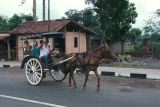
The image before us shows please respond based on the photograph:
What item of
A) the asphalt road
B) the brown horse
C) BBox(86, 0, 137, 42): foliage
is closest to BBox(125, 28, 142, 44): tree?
BBox(86, 0, 137, 42): foliage

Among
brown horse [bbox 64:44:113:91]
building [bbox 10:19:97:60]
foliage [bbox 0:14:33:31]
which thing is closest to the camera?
brown horse [bbox 64:44:113:91]

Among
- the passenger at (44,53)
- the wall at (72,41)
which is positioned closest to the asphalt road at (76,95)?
the passenger at (44,53)

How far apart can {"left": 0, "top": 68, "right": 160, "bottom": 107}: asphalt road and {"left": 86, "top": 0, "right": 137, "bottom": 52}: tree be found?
28.3 meters

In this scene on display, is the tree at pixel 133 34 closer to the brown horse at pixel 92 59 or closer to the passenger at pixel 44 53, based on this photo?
the passenger at pixel 44 53

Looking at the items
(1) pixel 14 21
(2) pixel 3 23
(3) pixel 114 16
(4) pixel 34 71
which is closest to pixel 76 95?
(4) pixel 34 71

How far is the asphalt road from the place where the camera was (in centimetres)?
1038

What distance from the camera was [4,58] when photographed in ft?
127

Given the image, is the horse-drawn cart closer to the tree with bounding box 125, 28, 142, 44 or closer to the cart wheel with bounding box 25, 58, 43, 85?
the cart wheel with bounding box 25, 58, 43, 85

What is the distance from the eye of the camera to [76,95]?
11930 millimetres

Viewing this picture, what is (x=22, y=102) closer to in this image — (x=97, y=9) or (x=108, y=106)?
(x=108, y=106)

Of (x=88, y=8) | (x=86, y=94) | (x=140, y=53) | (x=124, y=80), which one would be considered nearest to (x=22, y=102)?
(x=86, y=94)

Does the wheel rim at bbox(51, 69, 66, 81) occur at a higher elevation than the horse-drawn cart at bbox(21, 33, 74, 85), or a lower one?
lower

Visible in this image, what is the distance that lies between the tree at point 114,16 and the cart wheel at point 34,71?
95.7 feet

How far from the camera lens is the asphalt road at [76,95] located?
1038 centimetres
